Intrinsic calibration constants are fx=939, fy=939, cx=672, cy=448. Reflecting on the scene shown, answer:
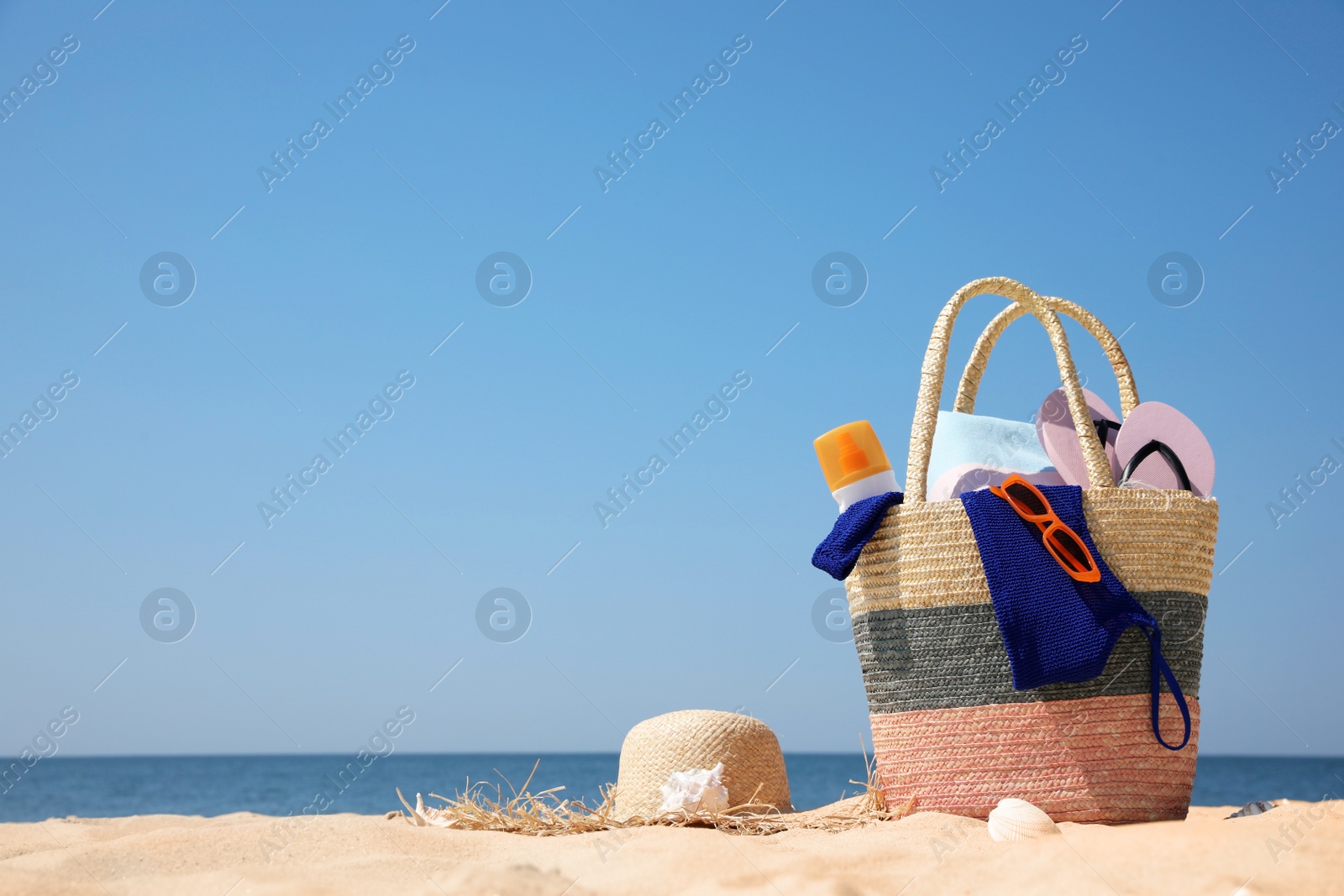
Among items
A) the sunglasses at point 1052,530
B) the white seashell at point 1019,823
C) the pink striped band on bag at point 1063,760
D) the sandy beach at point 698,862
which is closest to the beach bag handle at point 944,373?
the sunglasses at point 1052,530

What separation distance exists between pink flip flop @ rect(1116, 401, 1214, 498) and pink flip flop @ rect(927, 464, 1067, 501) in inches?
9.4

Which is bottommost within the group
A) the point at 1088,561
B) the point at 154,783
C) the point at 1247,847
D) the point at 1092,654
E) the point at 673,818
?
the point at 154,783

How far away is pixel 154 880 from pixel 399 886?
569 millimetres

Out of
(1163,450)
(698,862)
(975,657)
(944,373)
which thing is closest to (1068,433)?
(1163,450)

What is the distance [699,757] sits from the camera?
3.53m

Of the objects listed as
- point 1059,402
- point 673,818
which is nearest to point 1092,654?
point 1059,402

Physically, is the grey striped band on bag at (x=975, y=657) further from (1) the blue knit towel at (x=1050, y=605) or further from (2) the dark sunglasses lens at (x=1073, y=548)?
(2) the dark sunglasses lens at (x=1073, y=548)

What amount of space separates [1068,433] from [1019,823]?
142cm

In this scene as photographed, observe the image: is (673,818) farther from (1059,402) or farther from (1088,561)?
(1059,402)

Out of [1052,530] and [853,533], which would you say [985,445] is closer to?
[1052,530]

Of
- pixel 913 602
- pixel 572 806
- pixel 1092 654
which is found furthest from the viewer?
pixel 572 806

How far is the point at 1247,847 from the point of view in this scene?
6.59ft

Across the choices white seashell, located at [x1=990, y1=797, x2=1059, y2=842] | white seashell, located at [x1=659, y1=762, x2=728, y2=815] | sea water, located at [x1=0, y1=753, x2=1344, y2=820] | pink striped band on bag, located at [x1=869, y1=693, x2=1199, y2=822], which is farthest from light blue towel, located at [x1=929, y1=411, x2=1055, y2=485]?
sea water, located at [x1=0, y1=753, x2=1344, y2=820]

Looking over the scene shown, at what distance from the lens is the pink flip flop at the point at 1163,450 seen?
311 centimetres
